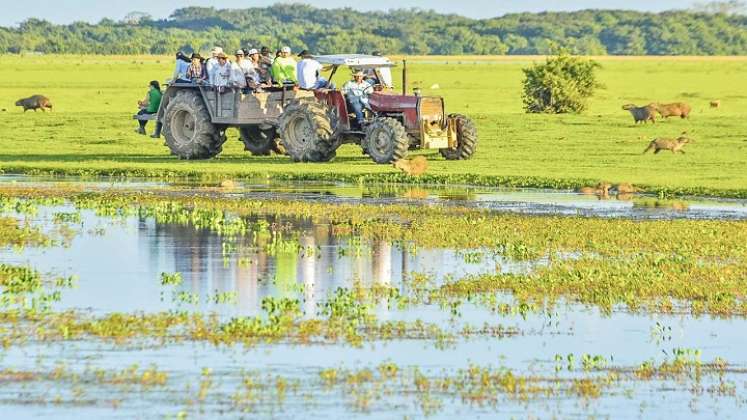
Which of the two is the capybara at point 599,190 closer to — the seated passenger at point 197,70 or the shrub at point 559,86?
the seated passenger at point 197,70

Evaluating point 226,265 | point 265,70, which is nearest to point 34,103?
point 265,70

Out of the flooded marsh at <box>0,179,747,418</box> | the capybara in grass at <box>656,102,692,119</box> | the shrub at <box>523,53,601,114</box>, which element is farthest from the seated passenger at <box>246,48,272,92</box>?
the shrub at <box>523,53,601,114</box>

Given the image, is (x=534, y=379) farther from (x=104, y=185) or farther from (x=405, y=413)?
(x=104, y=185)

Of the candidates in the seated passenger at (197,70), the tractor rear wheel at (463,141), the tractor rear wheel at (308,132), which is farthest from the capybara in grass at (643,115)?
the seated passenger at (197,70)

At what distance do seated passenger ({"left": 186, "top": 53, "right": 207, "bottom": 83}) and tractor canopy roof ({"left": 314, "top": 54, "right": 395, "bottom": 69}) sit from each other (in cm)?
299

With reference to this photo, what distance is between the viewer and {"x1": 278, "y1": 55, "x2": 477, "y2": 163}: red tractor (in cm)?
3453

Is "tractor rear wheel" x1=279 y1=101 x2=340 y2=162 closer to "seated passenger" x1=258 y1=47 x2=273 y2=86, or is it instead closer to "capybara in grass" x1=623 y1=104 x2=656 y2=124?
"seated passenger" x1=258 y1=47 x2=273 y2=86

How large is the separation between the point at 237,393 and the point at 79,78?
83227 mm

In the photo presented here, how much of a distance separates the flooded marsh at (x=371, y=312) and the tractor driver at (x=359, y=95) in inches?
391

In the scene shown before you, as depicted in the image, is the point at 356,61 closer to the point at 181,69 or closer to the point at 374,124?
the point at 374,124

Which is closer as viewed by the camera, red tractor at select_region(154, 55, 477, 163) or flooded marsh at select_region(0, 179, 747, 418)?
flooded marsh at select_region(0, 179, 747, 418)

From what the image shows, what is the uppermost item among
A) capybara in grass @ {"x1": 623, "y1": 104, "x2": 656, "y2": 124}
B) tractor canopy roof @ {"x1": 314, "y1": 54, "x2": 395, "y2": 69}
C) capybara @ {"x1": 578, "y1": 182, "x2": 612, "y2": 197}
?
tractor canopy roof @ {"x1": 314, "y1": 54, "x2": 395, "y2": 69}

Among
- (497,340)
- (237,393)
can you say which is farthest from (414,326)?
(237,393)

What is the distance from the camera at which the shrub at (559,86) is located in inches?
2190
